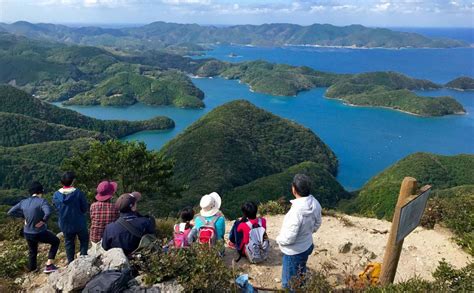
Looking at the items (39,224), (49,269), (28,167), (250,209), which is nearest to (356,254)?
(250,209)

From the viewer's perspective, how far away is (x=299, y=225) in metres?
4.67

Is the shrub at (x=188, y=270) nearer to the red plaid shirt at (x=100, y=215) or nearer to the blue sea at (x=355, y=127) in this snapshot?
the red plaid shirt at (x=100, y=215)

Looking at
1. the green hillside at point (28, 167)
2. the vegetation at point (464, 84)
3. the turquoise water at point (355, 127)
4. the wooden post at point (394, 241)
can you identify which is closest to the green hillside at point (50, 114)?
the turquoise water at point (355, 127)

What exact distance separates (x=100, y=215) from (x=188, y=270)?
2.04m

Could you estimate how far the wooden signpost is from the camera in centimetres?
415

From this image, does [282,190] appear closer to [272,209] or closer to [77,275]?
[272,209]

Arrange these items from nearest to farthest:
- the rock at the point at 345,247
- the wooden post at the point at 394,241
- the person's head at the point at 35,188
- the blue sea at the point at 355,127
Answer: the wooden post at the point at 394,241
the person's head at the point at 35,188
the rock at the point at 345,247
the blue sea at the point at 355,127

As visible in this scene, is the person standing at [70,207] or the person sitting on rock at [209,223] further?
the person sitting on rock at [209,223]

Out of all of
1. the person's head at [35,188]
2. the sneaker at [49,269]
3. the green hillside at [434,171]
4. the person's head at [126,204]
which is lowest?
the green hillside at [434,171]

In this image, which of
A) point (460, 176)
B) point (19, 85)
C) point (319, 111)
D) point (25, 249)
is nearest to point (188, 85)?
point (319, 111)

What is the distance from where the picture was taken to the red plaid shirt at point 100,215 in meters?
5.79

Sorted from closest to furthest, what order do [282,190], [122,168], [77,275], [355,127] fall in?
[77,275] < [122,168] < [282,190] < [355,127]

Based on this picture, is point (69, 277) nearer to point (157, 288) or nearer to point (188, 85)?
point (157, 288)

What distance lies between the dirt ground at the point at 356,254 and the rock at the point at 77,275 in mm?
2355
